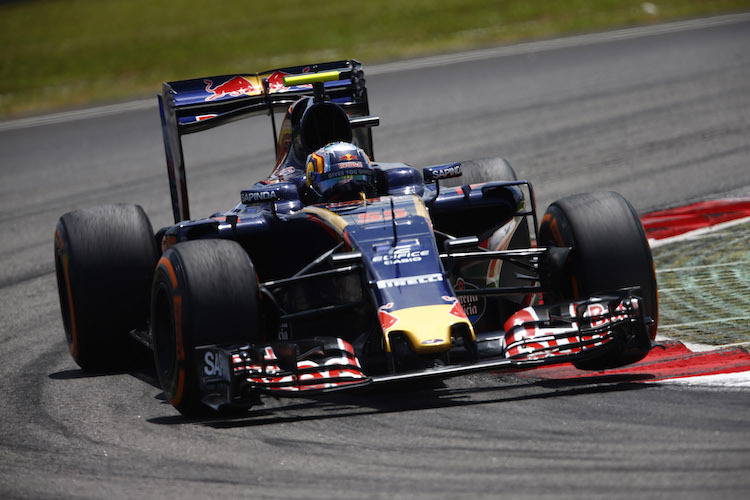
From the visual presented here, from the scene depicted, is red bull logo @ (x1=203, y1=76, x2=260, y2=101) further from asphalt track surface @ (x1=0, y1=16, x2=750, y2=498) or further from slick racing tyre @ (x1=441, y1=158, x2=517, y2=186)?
asphalt track surface @ (x1=0, y1=16, x2=750, y2=498)

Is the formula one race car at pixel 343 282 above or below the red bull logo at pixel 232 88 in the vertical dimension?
below

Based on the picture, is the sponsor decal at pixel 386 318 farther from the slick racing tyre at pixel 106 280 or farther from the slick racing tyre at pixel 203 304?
the slick racing tyre at pixel 106 280

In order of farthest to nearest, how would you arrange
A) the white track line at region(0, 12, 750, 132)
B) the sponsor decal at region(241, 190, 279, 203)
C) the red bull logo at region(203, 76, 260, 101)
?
the white track line at region(0, 12, 750, 132) < the red bull logo at region(203, 76, 260, 101) < the sponsor decal at region(241, 190, 279, 203)

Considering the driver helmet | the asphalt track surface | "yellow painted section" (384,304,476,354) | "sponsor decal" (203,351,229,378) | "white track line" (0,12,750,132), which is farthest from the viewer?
"white track line" (0,12,750,132)

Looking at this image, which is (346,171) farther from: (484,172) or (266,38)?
(266,38)

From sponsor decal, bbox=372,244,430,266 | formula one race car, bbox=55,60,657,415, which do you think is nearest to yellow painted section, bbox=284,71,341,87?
formula one race car, bbox=55,60,657,415

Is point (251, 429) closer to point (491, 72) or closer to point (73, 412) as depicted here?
point (73, 412)

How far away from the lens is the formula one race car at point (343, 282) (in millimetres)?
6680

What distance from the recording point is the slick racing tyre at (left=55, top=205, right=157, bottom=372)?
27.7ft

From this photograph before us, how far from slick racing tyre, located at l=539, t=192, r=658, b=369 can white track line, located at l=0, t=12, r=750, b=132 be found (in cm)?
1761

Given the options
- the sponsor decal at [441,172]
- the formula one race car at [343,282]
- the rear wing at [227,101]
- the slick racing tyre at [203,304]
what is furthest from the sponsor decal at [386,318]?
the rear wing at [227,101]

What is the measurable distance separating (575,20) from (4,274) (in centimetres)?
1983

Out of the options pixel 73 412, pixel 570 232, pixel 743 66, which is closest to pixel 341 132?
pixel 570 232

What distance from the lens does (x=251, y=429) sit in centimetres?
668
